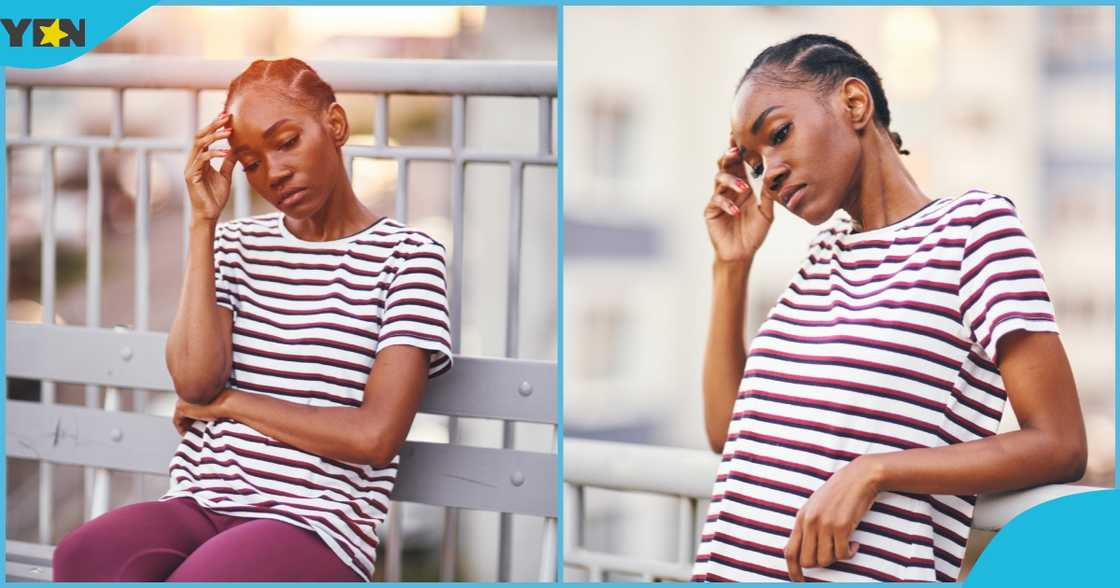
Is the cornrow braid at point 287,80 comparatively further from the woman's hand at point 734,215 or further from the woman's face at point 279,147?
the woman's hand at point 734,215

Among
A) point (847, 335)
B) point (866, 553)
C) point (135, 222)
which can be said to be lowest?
point (866, 553)

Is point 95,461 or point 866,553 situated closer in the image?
point 866,553

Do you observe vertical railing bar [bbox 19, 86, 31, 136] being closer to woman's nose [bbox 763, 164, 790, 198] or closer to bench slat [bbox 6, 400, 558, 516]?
bench slat [bbox 6, 400, 558, 516]

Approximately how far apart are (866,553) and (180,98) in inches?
50.6

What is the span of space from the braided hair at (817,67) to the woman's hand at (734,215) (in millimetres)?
144

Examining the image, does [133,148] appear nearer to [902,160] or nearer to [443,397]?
[443,397]

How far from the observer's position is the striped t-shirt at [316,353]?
1488 millimetres

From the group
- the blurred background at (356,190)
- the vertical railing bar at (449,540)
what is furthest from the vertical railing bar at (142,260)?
the vertical railing bar at (449,540)

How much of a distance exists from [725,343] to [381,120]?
2.22 feet

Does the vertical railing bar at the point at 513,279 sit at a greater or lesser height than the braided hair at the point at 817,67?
lesser

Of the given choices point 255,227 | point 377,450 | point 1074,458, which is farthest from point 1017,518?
Result: point 255,227

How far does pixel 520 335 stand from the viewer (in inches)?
68.3

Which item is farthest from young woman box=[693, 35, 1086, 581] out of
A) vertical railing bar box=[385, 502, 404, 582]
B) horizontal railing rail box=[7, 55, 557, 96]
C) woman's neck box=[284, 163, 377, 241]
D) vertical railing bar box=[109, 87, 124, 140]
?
vertical railing bar box=[109, 87, 124, 140]

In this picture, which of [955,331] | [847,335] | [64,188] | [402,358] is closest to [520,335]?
[402,358]
